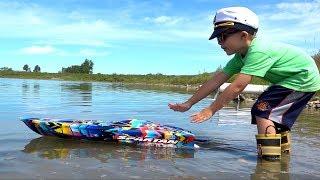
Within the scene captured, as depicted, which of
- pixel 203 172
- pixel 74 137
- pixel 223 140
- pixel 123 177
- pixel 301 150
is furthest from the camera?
pixel 223 140

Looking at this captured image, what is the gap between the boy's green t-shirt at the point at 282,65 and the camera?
5.45 m

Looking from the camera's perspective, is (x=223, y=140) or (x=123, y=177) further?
(x=223, y=140)

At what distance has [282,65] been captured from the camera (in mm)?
5754

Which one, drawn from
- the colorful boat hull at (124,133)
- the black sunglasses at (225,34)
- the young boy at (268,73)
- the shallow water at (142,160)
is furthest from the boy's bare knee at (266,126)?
the colorful boat hull at (124,133)

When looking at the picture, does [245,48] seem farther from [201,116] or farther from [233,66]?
[201,116]

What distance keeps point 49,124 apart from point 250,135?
372 centimetres

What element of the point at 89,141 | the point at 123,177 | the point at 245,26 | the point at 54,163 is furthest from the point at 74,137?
the point at 245,26

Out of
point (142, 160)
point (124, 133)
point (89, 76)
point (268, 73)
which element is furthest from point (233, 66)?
point (89, 76)

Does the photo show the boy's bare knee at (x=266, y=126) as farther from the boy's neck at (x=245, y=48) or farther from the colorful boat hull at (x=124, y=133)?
the colorful boat hull at (x=124, y=133)

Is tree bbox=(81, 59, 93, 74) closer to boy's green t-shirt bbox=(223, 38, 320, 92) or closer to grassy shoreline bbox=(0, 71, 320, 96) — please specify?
grassy shoreline bbox=(0, 71, 320, 96)

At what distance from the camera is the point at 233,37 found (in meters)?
5.67

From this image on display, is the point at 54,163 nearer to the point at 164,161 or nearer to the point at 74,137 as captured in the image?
the point at 164,161

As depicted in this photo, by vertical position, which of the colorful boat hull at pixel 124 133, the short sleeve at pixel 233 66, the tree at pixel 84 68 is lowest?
the colorful boat hull at pixel 124 133

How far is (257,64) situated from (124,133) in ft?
8.88
